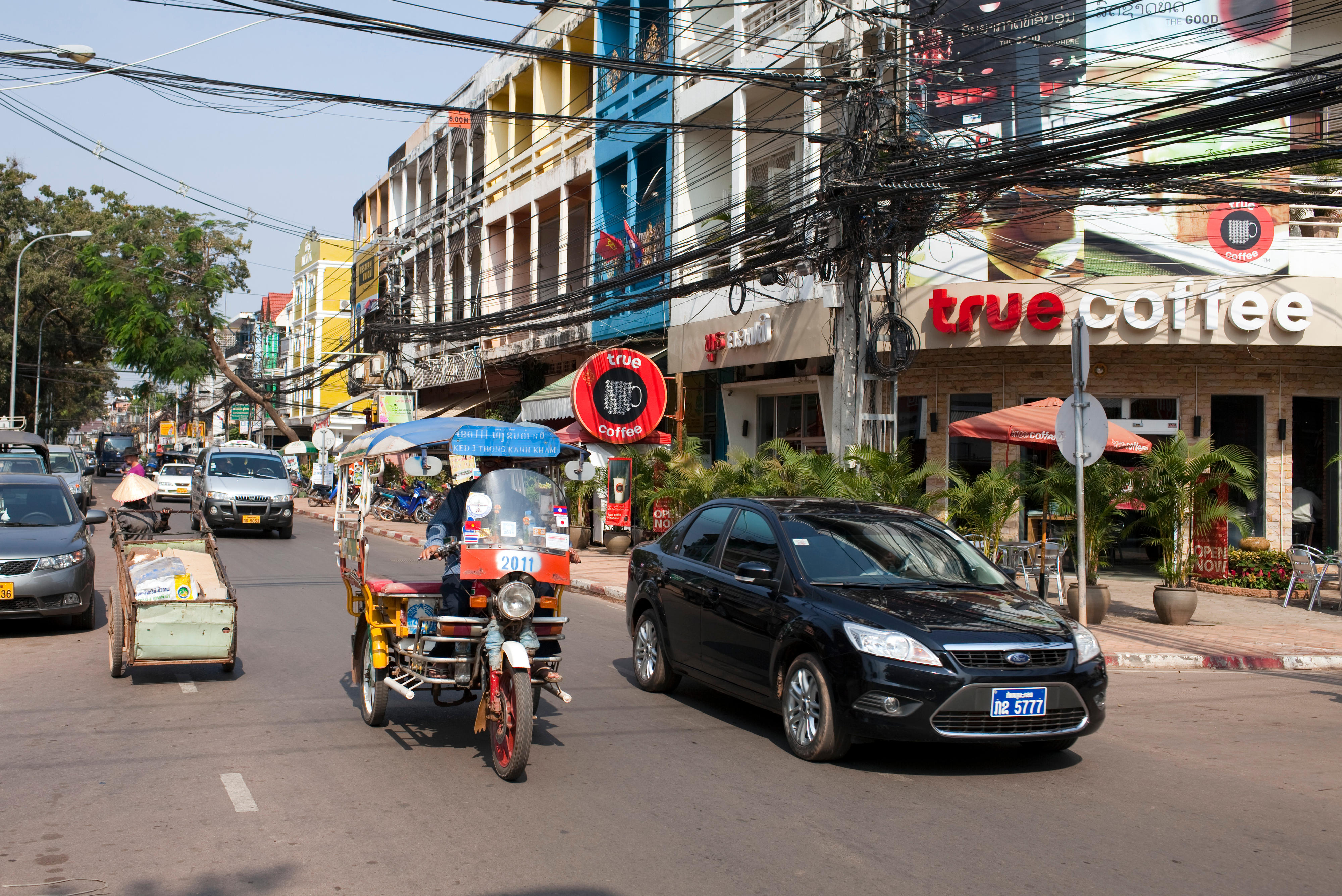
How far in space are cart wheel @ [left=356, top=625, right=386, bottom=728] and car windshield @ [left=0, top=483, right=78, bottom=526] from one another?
17.4 ft

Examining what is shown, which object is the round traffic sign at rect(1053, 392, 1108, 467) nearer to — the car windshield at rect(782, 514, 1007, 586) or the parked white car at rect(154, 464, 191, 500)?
the car windshield at rect(782, 514, 1007, 586)

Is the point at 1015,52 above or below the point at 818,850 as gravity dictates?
above

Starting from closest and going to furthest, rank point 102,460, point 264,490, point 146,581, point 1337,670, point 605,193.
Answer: point 146,581 < point 1337,670 < point 264,490 < point 605,193 < point 102,460

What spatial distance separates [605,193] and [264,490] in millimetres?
11159

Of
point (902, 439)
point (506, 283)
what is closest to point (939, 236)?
point (902, 439)

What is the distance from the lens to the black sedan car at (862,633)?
20.4ft

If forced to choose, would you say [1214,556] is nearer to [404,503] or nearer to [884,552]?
[884,552]

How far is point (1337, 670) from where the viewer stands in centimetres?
1095

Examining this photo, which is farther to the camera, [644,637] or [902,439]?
[902,439]

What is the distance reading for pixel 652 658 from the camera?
8859 mm

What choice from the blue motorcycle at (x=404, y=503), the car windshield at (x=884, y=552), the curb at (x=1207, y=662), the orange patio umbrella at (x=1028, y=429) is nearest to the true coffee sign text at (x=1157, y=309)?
the orange patio umbrella at (x=1028, y=429)

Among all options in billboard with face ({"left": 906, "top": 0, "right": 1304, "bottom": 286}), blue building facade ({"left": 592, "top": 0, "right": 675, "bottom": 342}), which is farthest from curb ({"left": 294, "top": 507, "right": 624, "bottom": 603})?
billboard with face ({"left": 906, "top": 0, "right": 1304, "bottom": 286})

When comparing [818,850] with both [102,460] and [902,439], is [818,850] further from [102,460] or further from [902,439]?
[102,460]

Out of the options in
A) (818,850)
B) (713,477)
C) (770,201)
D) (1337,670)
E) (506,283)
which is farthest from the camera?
(506,283)
